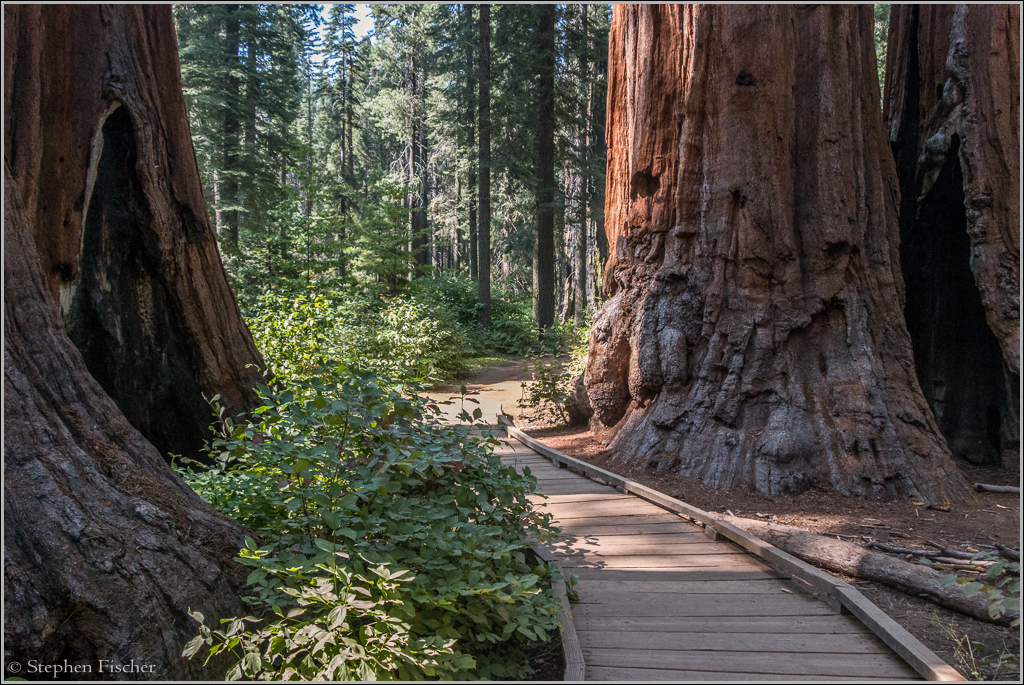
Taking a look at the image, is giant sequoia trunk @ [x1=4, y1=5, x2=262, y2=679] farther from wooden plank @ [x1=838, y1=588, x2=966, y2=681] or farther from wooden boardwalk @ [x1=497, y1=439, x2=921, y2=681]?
wooden plank @ [x1=838, y1=588, x2=966, y2=681]

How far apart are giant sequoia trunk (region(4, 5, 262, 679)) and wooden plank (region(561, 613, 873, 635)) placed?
186 centimetres

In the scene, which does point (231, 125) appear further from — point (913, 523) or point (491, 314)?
point (913, 523)

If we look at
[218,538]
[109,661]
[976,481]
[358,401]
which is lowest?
[976,481]

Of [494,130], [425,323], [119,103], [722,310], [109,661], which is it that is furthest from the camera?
[494,130]

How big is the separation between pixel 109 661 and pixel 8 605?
0.38 meters

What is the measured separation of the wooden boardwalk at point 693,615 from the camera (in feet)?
9.00

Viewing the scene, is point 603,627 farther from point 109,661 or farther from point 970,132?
point 970,132

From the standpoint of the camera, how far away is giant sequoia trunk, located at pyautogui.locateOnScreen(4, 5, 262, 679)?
2199 millimetres

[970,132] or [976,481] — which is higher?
[970,132]

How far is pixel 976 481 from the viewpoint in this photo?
255 inches

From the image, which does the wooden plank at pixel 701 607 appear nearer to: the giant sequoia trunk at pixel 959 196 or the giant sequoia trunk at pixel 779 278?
the giant sequoia trunk at pixel 779 278

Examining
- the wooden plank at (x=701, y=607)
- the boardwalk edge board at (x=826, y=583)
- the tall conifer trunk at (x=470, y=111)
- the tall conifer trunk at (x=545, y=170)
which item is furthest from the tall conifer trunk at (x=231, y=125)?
the wooden plank at (x=701, y=607)

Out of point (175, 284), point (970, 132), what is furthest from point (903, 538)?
point (175, 284)

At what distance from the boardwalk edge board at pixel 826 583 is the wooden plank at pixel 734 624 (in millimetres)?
98
